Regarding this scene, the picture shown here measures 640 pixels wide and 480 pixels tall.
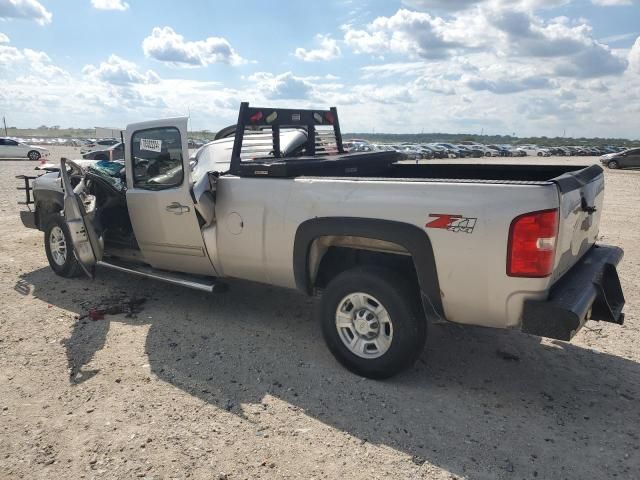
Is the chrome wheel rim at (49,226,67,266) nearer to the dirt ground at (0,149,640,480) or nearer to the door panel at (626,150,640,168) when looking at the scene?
the dirt ground at (0,149,640,480)

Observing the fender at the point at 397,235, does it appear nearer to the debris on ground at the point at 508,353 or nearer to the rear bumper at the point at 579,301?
the rear bumper at the point at 579,301

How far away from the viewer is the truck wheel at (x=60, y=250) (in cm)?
600

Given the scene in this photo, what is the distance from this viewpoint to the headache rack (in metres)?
4.32

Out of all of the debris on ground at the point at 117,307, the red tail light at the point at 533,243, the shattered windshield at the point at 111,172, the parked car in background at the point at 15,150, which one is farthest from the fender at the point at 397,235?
the parked car in background at the point at 15,150

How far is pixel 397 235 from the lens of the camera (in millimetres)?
3400

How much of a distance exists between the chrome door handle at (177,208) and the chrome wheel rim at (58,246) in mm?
2026

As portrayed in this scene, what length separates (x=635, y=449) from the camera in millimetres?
2959

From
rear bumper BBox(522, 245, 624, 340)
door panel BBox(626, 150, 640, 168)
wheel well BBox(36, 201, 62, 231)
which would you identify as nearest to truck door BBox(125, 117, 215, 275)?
wheel well BBox(36, 201, 62, 231)

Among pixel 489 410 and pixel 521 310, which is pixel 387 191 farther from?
pixel 489 410

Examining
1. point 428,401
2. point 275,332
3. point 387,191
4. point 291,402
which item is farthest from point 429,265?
point 275,332

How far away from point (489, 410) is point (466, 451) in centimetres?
53

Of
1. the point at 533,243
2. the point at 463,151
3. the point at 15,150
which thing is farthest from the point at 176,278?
the point at 463,151

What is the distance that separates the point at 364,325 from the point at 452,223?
3.44 feet

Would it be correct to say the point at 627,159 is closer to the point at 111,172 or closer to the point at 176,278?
the point at 111,172
